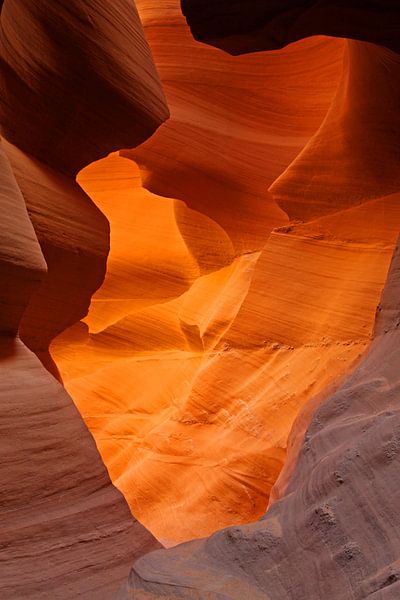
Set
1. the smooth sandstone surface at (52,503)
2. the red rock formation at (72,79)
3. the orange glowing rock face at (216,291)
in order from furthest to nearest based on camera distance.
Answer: the orange glowing rock face at (216,291)
the red rock formation at (72,79)
the smooth sandstone surface at (52,503)

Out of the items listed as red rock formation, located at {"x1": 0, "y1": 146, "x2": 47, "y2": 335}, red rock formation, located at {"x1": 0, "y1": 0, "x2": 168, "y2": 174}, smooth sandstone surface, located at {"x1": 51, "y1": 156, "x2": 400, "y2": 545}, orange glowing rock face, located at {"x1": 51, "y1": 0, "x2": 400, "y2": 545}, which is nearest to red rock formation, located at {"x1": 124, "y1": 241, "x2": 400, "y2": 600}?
orange glowing rock face, located at {"x1": 51, "y1": 0, "x2": 400, "y2": 545}

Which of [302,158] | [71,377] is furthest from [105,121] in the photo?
[71,377]

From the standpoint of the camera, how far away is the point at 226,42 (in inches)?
148

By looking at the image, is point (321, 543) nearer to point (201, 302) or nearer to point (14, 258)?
point (14, 258)

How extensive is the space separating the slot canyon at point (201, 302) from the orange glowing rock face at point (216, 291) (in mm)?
25

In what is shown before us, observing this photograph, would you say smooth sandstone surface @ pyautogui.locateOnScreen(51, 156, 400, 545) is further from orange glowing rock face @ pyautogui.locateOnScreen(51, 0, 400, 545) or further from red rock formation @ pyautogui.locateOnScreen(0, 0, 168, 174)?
red rock formation @ pyautogui.locateOnScreen(0, 0, 168, 174)

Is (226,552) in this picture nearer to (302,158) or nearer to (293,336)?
(293,336)

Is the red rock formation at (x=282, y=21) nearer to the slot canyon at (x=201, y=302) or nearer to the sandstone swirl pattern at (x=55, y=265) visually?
the slot canyon at (x=201, y=302)

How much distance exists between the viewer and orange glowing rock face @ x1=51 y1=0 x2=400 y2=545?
5.39m

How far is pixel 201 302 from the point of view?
749cm

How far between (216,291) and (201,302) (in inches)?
8.5

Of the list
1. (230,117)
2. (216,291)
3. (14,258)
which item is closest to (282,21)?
(14,258)

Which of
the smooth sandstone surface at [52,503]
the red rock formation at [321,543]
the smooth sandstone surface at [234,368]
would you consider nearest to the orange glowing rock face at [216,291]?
the smooth sandstone surface at [234,368]

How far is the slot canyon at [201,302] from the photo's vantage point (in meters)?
2.38
